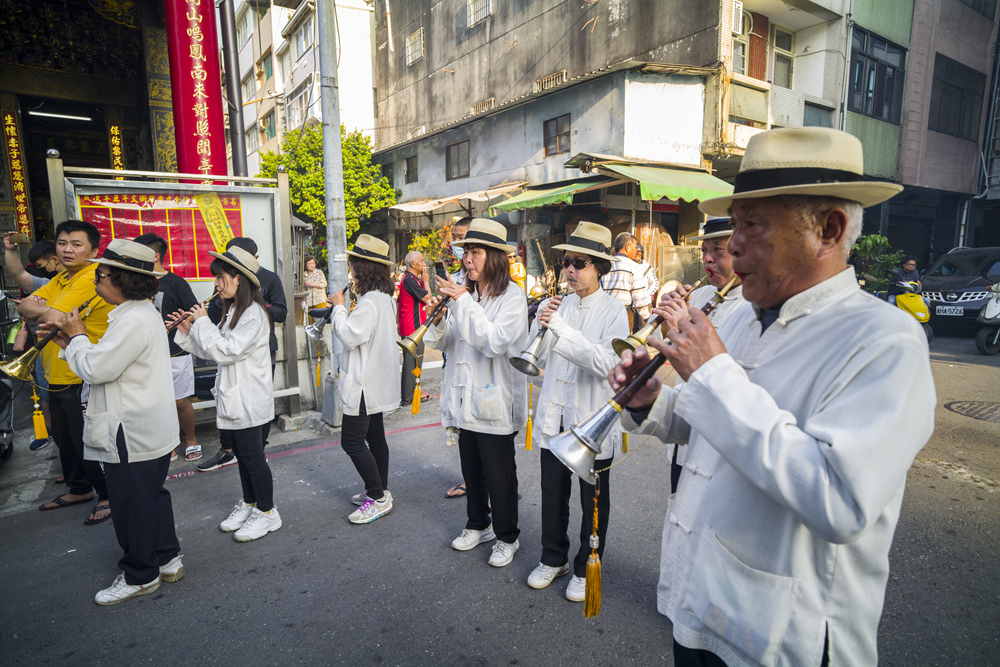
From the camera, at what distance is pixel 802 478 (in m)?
1.16

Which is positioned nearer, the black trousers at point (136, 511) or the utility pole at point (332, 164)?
the black trousers at point (136, 511)

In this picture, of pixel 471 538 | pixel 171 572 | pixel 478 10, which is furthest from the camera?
pixel 478 10

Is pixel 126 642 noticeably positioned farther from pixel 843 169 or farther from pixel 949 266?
pixel 949 266

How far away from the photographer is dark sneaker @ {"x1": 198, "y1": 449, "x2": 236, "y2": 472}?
199 inches

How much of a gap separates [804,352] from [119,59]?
14.1m

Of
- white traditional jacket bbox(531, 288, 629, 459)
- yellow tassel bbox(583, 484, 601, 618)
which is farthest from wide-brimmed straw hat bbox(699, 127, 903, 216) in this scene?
yellow tassel bbox(583, 484, 601, 618)

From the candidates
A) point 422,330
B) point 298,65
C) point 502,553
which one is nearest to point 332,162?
point 422,330

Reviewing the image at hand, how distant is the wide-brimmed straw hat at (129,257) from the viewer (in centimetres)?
307

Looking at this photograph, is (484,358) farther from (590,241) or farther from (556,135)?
(556,135)

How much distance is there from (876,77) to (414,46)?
17.5 metres

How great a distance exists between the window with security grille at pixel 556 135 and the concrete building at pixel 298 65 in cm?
996

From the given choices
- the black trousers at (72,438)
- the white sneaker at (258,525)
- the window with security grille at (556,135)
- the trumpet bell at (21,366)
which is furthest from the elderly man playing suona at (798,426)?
the window with security grille at (556,135)

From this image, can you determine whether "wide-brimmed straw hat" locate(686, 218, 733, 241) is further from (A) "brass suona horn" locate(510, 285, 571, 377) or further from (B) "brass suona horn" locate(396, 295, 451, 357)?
(B) "brass suona horn" locate(396, 295, 451, 357)

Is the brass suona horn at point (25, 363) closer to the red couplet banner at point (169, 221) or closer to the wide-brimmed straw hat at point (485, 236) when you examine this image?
the red couplet banner at point (169, 221)
